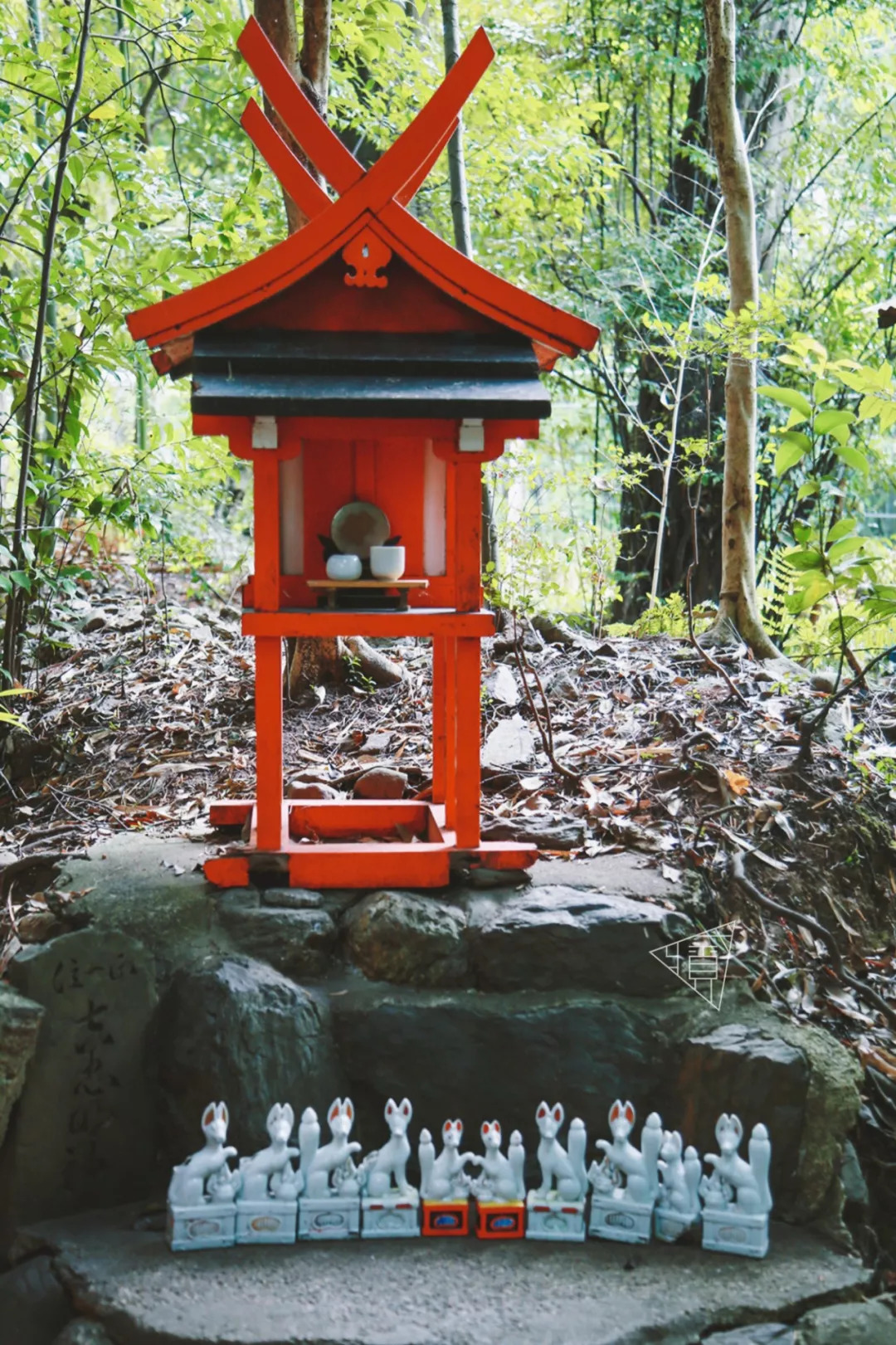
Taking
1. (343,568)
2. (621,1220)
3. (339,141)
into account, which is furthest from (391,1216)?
(339,141)

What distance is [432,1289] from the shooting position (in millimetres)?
2621

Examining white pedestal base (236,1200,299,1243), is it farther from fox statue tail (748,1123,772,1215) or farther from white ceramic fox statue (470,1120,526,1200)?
fox statue tail (748,1123,772,1215)

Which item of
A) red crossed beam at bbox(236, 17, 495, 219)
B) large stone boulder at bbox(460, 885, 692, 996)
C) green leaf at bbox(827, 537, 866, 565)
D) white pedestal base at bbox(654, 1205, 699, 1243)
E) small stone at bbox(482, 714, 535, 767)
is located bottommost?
white pedestal base at bbox(654, 1205, 699, 1243)

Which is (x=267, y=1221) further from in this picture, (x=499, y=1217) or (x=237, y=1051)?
(x=499, y=1217)

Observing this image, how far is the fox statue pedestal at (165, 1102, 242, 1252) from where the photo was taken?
8.98 feet

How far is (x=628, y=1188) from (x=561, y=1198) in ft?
0.59

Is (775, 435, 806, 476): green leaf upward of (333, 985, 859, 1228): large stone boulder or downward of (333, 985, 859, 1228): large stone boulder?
upward

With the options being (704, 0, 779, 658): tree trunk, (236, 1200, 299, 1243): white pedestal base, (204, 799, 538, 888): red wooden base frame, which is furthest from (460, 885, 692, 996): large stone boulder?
(704, 0, 779, 658): tree trunk

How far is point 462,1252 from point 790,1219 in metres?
0.95

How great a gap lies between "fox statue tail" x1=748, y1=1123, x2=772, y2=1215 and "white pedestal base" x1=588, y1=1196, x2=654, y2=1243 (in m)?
0.28

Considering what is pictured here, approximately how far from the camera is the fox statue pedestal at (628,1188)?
281 centimetres

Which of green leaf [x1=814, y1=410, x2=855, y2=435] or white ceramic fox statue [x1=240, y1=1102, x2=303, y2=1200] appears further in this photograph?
green leaf [x1=814, y1=410, x2=855, y2=435]

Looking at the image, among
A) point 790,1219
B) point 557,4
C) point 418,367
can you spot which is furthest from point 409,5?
point 790,1219

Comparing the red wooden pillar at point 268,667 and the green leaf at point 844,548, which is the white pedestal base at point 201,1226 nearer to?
the red wooden pillar at point 268,667
